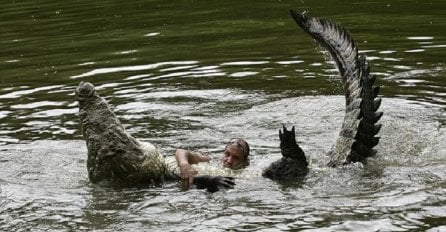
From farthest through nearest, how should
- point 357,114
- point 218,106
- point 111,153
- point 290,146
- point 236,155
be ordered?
1. point 218,106
2. point 236,155
3. point 357,114
4. point 111,153
5. point 290,146

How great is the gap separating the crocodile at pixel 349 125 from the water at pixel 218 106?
0.44 ft

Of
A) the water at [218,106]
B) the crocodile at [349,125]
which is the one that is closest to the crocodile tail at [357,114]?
the crocodile at [349,125]

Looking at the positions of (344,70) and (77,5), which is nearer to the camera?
(344,70)

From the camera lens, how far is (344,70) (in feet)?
30.2

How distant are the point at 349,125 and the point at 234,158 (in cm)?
113

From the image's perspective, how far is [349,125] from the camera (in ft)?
28.1

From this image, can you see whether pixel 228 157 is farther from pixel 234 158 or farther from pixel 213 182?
pixel 213 182

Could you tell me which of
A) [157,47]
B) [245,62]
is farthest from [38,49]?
[245,62]

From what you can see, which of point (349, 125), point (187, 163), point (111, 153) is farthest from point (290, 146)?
point (111, 153)

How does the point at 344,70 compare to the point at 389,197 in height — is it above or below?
above

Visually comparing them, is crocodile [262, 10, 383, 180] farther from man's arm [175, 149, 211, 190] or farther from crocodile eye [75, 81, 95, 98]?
crocodile eye [75, 81, 95, 98]

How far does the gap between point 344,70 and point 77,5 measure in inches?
477

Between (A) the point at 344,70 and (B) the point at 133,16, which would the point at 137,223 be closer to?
(A) the point at 344,70

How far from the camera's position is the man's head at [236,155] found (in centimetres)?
880
